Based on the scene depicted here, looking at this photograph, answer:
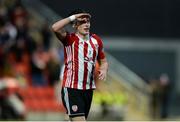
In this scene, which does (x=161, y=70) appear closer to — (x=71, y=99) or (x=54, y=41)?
(x=54, y=41)

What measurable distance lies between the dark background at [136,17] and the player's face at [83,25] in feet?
57.5

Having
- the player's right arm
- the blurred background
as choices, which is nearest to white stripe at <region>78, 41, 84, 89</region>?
the player's right arm

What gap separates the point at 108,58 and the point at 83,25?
41.9ft

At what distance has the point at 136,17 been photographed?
28.1 metres

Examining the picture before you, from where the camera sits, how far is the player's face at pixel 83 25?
9781 mm

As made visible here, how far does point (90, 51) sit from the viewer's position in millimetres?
9977

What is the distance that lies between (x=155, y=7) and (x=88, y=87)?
18.6m

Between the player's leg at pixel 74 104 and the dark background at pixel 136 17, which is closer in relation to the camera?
the player's leg at pixel 74 104

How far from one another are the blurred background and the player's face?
8.78 m

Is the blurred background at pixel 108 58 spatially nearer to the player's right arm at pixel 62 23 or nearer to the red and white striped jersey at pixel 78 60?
the red and white striped jersey at pixel 78 60

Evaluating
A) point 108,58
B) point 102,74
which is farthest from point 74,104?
point 108,58

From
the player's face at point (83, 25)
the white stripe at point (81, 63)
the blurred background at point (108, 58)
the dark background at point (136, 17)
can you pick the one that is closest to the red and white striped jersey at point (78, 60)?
the white stripe at point (81, 63)

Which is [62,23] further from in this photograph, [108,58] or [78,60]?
[108,58]

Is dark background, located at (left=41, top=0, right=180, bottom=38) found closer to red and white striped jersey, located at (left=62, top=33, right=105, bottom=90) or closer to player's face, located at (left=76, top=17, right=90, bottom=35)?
red and white striped jersey, located at (left=62, top=33, right=105, bottom=90)
